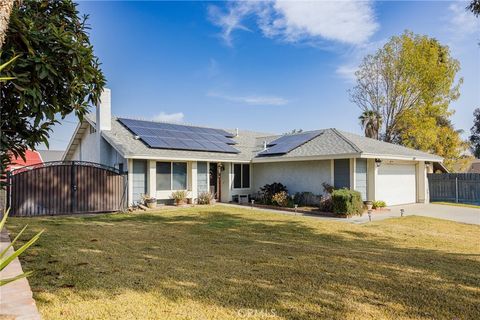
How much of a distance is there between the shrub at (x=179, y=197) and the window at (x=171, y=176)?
0.47m

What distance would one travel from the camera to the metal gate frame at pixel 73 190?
1337cm

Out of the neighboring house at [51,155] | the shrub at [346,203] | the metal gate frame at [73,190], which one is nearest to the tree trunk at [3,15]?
the metal gate frame at [73,190]

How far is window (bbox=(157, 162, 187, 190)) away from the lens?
682 inches

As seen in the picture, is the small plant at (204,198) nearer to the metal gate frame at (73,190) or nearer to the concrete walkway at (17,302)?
the metal gate frame at (73,190)

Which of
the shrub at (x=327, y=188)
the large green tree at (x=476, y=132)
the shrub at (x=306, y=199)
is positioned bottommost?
the shrub at (x=306, y=199)

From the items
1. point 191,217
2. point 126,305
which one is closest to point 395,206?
point 191,217

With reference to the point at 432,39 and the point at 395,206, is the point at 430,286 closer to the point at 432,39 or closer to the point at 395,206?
the point at 395,206

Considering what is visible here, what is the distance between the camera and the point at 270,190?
1862cm

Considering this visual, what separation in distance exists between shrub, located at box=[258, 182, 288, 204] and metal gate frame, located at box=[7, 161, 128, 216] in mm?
7872

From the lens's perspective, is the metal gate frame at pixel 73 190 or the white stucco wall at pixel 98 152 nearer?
the metal gate frame at pixel 73 190

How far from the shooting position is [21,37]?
5023 millimetres

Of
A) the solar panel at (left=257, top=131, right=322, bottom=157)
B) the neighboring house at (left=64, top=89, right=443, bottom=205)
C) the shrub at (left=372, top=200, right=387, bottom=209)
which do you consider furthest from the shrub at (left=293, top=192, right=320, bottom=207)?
the shrub at (left=372, top=200, right=387, bottom=209)

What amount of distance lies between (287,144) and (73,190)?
1263 centimetres

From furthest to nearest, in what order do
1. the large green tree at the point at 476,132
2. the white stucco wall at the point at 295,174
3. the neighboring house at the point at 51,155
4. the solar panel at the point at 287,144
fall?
the neighboring house at the point at 51,155, the large green tree at the point at 476,132, the solar panel at the point at 287,144, the white stucco wall at the point at 295,174
